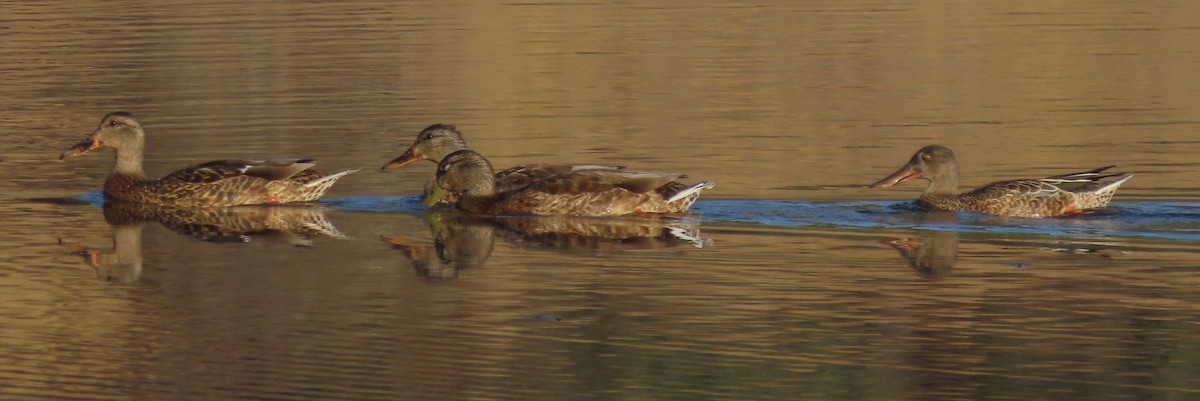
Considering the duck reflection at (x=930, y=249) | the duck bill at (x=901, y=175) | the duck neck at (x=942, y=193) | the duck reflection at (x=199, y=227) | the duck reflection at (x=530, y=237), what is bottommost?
the duck reflection at (x=199, y=227)

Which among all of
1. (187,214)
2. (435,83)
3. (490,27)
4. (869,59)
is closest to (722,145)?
(187,214)

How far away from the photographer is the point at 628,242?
45.2ft

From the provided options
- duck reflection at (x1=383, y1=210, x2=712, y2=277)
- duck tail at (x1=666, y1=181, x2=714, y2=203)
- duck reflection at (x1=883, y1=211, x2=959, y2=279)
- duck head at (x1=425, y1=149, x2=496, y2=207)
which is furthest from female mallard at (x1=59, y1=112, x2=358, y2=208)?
duck reflection at (x1=883, y1=211, x2=959, y2=279)

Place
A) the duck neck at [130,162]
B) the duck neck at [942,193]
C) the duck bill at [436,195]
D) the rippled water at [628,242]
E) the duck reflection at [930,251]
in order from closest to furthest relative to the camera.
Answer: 1. the rippled water at [628,242]
2. the duck reflection at [930,251]
3. the duck neck at [942,193]
4. the duck bill at [436,195]
5. the duck neck at [130,162]

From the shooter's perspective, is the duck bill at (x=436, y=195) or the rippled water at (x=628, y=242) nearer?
the rippled water at (x=628, y=242)

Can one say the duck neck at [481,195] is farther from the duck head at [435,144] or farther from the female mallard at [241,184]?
the duck head at [435,144]

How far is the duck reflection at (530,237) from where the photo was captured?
43.3ft

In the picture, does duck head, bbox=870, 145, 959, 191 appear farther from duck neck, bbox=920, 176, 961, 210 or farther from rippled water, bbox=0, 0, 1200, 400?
rippled water, bbox=0, 0, 1200, 400

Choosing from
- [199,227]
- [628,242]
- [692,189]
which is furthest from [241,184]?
[628,242]

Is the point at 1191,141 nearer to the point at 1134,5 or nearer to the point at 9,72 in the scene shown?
the point at 9,72

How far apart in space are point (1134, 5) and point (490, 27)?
37.8 feet

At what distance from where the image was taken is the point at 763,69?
26.8 meters

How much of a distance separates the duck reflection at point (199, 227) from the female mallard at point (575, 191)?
1.10 m

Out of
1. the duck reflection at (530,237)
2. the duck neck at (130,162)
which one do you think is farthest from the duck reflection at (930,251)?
the duck neck at (130,162)
